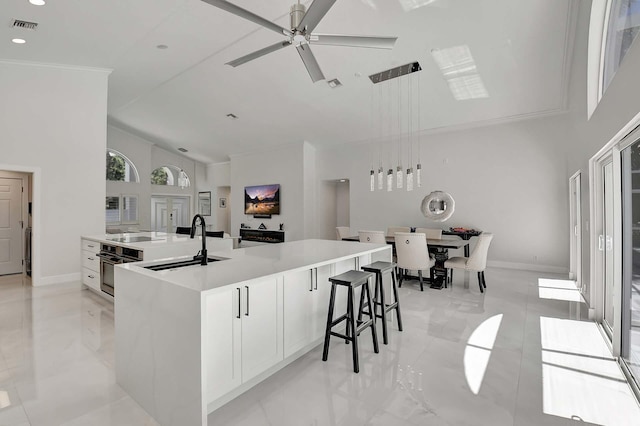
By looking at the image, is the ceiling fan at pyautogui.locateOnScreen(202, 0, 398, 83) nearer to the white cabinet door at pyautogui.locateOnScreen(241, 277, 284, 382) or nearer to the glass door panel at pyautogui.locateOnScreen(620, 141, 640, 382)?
the white cabinet door at pyautogui.locateOnScreen(241, 277, 284, 382)

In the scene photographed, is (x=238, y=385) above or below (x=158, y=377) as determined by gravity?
below

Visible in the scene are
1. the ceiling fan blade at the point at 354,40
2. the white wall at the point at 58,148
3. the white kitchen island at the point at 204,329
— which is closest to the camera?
the white kitchen island at the point at 204,329

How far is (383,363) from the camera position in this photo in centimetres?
247

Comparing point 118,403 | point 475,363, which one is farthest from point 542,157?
point 118,403

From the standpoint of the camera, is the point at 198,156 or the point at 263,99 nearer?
the point at 263,99

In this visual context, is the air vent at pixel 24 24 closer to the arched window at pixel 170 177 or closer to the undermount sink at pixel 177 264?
the undermount sink at pixel 177 264

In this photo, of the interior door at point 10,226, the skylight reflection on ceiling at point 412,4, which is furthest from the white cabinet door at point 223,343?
the interior door at point 10,226

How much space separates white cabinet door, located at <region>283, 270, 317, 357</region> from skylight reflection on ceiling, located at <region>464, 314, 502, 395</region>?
1.21 metres

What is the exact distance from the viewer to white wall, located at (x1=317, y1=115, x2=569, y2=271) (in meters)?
5.92

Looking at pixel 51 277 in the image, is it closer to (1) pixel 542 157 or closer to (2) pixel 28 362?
(2) pixel 28 362

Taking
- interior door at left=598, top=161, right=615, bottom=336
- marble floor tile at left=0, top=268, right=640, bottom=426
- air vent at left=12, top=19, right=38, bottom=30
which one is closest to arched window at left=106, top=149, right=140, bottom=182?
air vent at left=12, top=19, right=38, bottom=30

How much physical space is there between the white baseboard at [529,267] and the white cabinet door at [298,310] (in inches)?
209

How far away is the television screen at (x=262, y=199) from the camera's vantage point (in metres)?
9.26

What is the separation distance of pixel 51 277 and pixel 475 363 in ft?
20.2
